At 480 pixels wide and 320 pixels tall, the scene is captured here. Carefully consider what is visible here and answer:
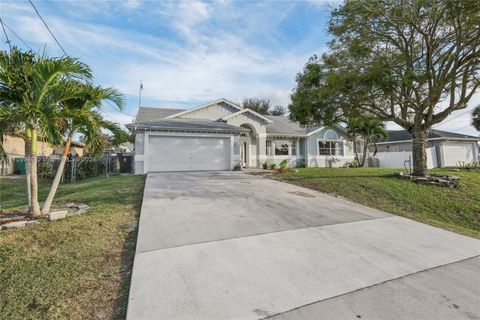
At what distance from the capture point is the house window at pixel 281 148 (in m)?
21.1

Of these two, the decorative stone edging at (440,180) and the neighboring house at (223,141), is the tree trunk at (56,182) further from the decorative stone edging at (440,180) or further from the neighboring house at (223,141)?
the decorative stone edging at (440,180)

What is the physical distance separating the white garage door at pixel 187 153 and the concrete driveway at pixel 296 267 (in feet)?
30.3

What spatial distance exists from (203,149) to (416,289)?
45.7 ft

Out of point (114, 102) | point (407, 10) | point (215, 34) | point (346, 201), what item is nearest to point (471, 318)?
point (346, 201)

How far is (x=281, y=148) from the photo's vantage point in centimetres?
2134

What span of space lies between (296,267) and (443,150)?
27.6 metres

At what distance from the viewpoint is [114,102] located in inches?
253

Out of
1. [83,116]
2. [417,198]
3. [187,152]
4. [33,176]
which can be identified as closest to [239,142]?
[187,152]

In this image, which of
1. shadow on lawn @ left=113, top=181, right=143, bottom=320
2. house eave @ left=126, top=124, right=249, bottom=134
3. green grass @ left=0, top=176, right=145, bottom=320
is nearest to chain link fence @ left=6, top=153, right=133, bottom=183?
house eave @ left=126, top=124, right=249, bottom=134

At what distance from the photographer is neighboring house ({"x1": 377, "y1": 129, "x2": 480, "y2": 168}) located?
2297 cm

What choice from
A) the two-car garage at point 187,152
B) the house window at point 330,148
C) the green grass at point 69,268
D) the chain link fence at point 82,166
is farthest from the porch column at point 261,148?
the green grass at point 69,268

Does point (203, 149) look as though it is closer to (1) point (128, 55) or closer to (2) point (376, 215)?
(1) point (128, 55)

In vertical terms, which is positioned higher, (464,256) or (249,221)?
(249,221)

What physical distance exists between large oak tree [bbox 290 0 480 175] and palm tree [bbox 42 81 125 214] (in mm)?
8016
